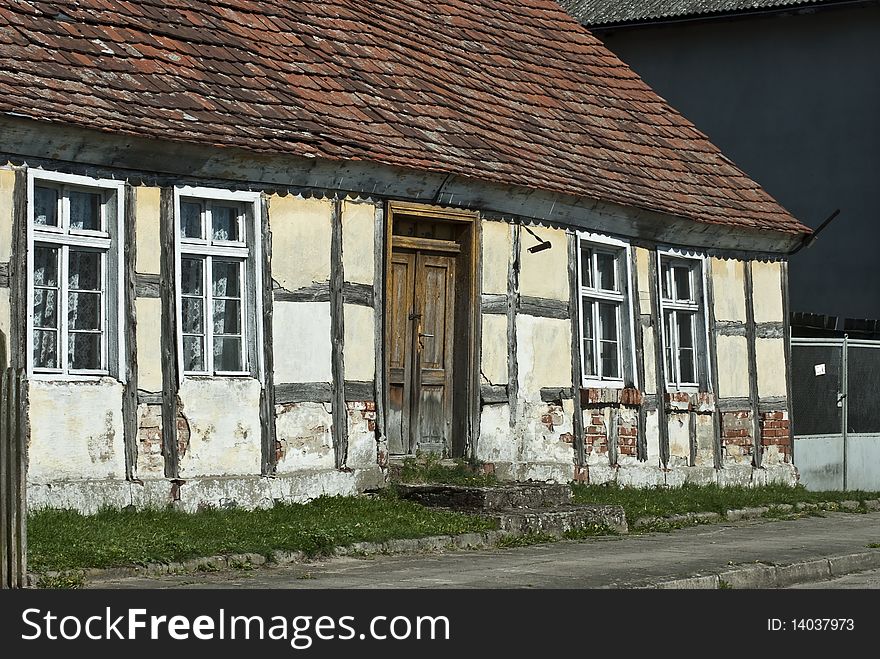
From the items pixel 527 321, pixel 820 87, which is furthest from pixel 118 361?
pixel 820 87

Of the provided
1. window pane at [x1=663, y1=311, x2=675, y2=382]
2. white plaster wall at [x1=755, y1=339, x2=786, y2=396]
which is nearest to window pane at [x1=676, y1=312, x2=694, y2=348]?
window pane at [x1=663, y1=311, x2=675, y2=382]

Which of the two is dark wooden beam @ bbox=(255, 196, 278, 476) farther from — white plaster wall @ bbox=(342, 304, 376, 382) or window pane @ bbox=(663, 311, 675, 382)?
window pane @ bbox=(663, 311, 675, 382)

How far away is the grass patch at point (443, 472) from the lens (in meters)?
14.4

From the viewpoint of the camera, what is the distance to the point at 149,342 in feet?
40.5

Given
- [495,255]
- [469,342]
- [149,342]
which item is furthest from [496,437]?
[149,342]

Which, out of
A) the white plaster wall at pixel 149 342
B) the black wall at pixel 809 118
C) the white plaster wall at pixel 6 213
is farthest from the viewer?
the black wall at pixel 809 118

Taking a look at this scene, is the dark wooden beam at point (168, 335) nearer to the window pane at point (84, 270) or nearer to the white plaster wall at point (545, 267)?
the window pane at point (84, 270)

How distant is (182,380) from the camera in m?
12.6

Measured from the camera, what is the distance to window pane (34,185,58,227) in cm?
1187

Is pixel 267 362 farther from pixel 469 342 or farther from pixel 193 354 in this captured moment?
pixel 469 342

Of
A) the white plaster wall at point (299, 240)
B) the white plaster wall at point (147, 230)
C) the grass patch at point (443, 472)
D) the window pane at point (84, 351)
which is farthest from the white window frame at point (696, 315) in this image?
the window pane at point (84, 351)

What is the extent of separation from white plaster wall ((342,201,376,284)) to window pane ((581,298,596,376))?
133 inches

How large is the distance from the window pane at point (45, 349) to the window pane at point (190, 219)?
1.44 meters

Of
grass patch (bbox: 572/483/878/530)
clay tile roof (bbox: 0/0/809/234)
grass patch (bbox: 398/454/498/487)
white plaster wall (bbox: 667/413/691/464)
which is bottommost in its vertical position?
grass patch (bbox: 572/483/878/530)
